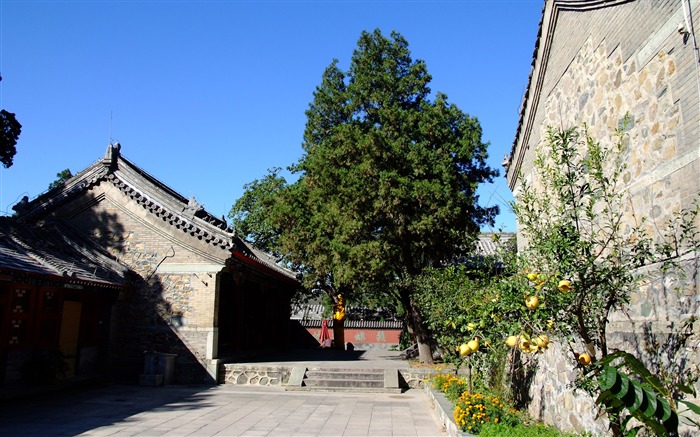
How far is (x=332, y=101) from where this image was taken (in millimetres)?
17562

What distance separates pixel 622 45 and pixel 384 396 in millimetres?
9449

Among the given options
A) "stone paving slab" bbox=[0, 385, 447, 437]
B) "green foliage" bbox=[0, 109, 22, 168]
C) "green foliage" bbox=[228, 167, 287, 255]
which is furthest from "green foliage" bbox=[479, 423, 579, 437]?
"green foliage" bbox=[228, 167, 287, 255]

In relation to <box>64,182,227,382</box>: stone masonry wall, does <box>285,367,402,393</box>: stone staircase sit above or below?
below

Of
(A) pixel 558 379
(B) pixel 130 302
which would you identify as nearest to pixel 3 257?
(B) pixel 130 302

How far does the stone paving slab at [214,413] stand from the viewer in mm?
8008

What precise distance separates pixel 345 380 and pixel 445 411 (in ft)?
16.8

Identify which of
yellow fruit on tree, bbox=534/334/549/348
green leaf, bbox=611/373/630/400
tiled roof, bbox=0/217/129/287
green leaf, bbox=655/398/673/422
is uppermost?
tiled roof, bbox=0/217/129/287

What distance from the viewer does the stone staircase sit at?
1286 cm

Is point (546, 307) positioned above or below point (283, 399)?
above

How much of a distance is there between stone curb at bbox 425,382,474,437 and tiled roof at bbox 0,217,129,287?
8.05 m

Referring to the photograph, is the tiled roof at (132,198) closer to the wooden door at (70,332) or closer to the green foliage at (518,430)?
the wooden door at (70,332)

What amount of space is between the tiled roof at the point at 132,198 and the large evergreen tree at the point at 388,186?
2740mm

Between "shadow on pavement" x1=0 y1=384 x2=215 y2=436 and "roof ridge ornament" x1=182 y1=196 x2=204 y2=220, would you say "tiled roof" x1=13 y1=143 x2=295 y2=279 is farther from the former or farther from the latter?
"shadow on pavement" x1=0 y1=384 x2=215 y2=436

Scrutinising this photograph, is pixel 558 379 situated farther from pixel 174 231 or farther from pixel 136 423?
pixel 174 231
